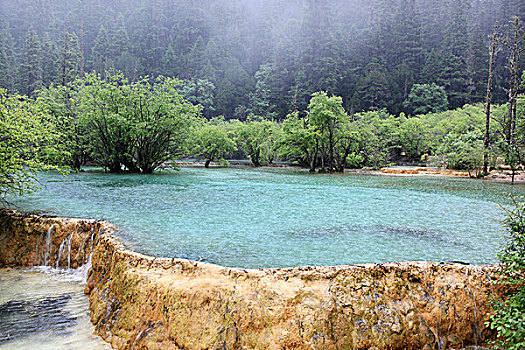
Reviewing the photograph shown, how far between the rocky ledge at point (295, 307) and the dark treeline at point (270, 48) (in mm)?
51818

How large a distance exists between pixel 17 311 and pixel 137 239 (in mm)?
2255

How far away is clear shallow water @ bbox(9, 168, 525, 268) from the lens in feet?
20.9

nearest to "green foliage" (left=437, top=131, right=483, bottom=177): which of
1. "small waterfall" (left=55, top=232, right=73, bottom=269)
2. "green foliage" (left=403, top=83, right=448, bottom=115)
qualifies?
"small waterfall" (left=55, top=232, right=73, bottom=269)

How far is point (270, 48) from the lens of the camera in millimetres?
109250

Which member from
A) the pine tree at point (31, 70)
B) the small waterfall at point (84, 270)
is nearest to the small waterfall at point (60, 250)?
the small waterfall at point (84, 270)

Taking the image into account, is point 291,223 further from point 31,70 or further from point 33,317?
point 31,70

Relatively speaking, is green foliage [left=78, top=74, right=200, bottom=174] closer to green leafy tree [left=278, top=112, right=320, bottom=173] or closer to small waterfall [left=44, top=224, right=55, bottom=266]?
green leafy tree [left=278, top=112, right=320, bottom=173]

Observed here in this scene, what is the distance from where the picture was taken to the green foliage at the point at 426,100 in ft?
191

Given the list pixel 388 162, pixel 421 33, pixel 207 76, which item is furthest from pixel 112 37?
pixel 388 162

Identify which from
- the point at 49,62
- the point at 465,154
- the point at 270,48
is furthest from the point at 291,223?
the point at 270,48

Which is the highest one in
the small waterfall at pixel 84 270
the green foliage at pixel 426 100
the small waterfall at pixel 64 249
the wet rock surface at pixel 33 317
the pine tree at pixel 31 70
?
the pine tree at pixel 31 70

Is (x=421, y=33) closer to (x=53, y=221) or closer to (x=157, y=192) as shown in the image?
(x=157, y=192)

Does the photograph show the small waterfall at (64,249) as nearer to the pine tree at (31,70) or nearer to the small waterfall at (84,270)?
the small waterfall at (84,270)

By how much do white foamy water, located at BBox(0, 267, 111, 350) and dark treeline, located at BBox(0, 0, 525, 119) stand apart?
49030mm
